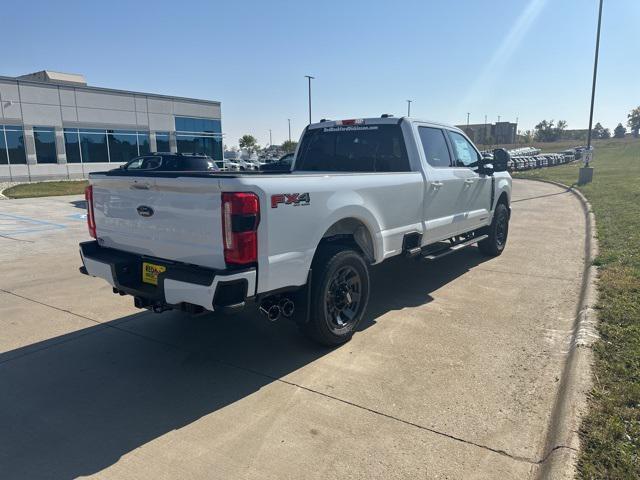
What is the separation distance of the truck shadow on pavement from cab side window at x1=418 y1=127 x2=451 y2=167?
1881 mm

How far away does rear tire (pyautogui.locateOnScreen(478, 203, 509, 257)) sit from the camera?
26.8 ft

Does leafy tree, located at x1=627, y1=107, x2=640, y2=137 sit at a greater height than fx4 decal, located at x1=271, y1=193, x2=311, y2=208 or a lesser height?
greater

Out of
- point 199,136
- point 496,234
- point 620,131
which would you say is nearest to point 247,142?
point 199,136

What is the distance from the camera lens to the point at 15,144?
98.2 feet

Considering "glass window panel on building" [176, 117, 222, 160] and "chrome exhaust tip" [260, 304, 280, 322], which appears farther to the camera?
"glass window panel on building" [176, 117, 222, 160]

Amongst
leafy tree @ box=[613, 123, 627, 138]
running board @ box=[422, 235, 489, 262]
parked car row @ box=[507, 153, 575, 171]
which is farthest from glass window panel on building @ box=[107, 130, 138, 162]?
leafy tree @ box=[613, 123, 627, 138]

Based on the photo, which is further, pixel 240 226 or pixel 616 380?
pixel 616 380

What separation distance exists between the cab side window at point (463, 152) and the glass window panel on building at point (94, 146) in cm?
3277

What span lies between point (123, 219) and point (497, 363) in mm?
3519

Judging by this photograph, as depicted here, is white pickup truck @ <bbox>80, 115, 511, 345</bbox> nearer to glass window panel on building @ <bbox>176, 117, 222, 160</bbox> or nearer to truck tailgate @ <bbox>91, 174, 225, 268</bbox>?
truck tailgate @ <bbox>91, 174, 225, 268</bbox>

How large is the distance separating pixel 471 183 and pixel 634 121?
205345mm

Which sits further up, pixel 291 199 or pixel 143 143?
pixel 143 143

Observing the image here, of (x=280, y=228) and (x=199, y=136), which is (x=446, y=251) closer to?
(x=280, y=228)

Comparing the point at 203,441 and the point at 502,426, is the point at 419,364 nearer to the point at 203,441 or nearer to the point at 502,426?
the point at 502,426
